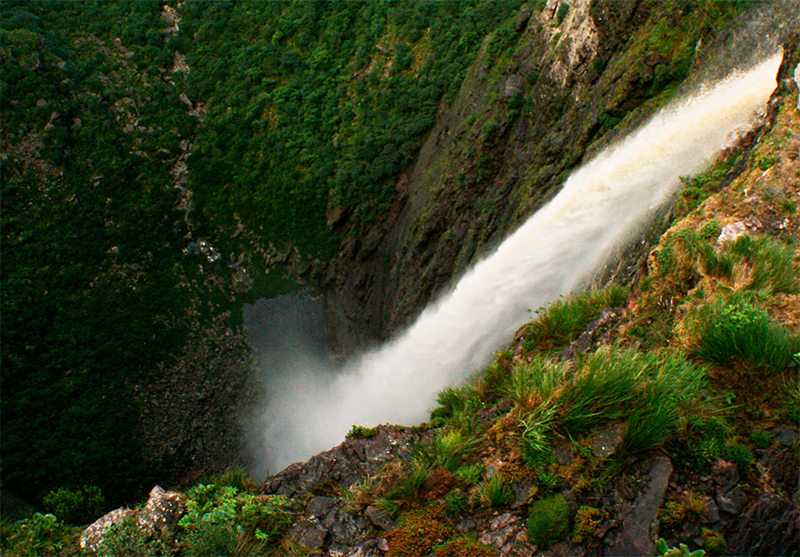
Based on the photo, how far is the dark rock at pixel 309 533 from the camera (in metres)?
6.14

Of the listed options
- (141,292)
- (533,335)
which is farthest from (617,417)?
(141,292)

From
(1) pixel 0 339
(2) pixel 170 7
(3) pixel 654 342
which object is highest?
(2) pixel 170 7

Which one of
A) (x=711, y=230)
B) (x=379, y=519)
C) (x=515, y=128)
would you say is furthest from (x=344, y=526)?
(x=515, y=128)

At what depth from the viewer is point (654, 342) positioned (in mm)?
5992

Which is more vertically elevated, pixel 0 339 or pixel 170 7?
pixel 170 7

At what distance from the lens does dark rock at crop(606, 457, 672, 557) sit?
4.41 meters

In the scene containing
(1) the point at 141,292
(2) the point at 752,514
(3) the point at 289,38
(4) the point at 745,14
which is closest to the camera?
(2) the point at 752,514

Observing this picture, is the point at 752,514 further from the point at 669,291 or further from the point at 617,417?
the point at 669,291

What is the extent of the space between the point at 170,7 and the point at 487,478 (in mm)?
29360

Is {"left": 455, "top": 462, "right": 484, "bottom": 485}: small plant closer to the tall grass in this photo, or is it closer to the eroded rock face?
the tall grass

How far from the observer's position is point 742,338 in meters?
4.95

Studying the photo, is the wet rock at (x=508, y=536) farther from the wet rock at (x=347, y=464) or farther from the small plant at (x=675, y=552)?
the wet rock at (x=347, y=464)

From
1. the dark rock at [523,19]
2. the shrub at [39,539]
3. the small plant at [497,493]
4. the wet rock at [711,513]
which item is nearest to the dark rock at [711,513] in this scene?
the wet rock at [711,513]

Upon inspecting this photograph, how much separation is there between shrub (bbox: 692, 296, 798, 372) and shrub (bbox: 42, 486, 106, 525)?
1635 cm
